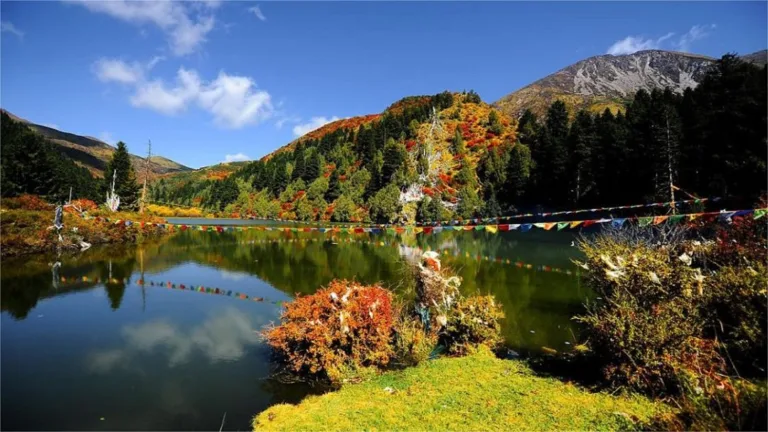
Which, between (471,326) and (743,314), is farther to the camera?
(471,326)

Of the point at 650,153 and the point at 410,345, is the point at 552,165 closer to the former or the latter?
the point at 650,153

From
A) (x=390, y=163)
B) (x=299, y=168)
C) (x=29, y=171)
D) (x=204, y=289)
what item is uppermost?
(x=299, y=168)

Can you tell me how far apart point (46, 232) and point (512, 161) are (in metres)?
76.2

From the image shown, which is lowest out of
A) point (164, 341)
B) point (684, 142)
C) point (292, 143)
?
point (164, 341)

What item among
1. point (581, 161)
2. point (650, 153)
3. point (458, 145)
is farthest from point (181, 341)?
point (458, 145)

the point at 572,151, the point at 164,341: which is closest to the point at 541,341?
the point at 164,341

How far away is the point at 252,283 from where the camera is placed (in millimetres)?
26812

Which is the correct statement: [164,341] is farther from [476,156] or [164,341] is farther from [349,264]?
[476,156]

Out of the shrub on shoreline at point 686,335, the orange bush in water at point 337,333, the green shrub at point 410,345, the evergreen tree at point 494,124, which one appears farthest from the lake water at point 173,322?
the evergreen tree at point 494,124

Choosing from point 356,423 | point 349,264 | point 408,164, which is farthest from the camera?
point 408,164

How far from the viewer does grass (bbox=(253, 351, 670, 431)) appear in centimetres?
821

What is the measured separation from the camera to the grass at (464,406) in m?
8.21

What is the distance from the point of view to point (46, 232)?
3578 centimetres

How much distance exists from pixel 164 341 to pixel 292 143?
170 m
